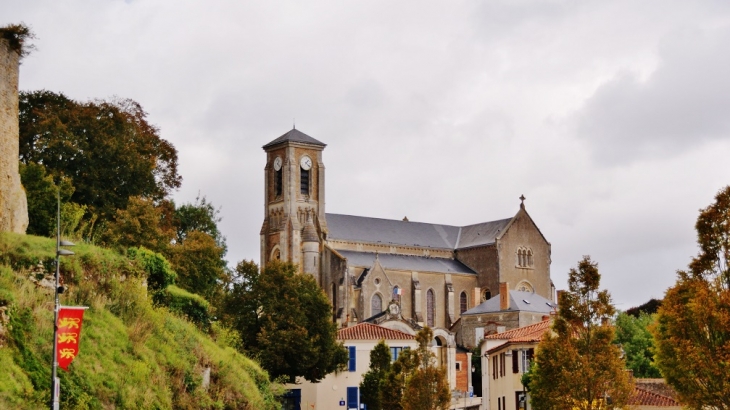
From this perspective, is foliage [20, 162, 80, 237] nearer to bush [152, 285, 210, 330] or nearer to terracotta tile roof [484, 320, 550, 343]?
bush [152, 285, 210, 330]

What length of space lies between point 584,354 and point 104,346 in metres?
12.3

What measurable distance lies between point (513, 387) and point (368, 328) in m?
12.5

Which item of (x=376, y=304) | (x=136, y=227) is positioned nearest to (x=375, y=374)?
(x=136, y=227)

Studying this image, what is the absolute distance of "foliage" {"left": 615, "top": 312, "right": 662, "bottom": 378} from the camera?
70.2m

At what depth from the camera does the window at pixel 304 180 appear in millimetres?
95625

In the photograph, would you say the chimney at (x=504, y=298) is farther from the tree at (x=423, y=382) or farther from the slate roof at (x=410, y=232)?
the tree at (x=423, y=382)

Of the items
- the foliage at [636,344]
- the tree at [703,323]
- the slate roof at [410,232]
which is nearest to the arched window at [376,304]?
the slate roof at [410,232]

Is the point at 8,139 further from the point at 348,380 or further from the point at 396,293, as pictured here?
the point at 396,293

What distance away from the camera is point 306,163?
9669 cm

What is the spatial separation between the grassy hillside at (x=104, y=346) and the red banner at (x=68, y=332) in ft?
2.78

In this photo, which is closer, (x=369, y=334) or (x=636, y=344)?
(x=369, y=334)

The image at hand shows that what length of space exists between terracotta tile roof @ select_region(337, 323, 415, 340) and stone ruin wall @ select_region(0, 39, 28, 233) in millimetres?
32782

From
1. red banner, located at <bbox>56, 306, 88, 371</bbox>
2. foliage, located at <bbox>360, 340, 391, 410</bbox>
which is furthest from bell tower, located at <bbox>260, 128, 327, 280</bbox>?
red banner, located at <bbox>56, 306, 88, 371</bbox>

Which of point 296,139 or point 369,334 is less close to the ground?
point 296,139
